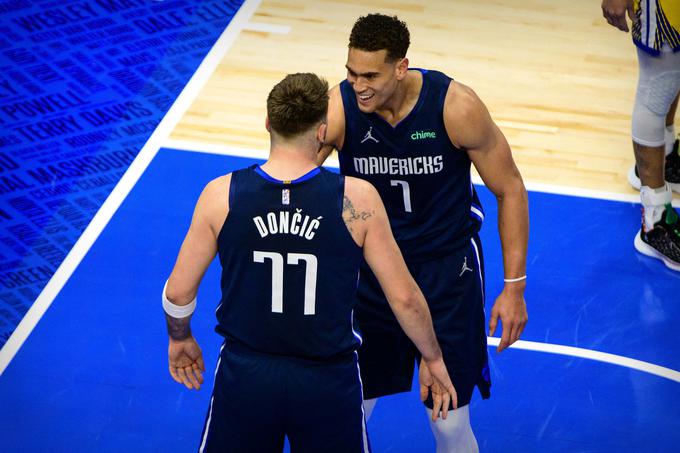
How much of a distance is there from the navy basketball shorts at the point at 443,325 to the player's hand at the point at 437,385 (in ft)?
0.96

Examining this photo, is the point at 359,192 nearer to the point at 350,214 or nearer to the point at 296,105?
the point at 350,214

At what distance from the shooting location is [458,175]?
456 centimetres

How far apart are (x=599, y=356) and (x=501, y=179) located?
181 centimetres

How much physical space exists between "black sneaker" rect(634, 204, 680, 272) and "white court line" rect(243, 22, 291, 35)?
3964 millimetres

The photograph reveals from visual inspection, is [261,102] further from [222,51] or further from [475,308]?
[475,308]

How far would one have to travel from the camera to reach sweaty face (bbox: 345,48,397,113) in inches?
168

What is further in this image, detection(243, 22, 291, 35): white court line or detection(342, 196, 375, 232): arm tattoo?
detection(243, 22, 291, 35): white court line

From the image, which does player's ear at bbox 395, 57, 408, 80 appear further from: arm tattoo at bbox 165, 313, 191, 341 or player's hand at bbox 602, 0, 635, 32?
player's hand at bbox 602, 0, 635, 32

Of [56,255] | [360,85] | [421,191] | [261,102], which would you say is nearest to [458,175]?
[421,191]

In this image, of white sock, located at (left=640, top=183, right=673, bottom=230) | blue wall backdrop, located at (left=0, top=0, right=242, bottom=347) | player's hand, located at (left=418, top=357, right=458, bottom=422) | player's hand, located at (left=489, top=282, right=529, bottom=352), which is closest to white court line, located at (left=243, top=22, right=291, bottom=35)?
blue wall backdrop, located at (left=0, top=0, right=242, bottom=347)

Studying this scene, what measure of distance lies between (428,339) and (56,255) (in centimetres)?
342

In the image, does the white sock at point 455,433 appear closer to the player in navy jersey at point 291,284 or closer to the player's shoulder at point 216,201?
the player in navy jersey at point 291,284

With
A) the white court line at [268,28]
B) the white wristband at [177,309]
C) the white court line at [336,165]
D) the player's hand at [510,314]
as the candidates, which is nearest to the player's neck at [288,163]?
the white wristband at [177,309]

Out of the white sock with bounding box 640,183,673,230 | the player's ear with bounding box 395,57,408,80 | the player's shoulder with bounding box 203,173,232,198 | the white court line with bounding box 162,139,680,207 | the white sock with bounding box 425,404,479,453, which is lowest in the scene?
the white court line with bounding box 162,139,680,207
